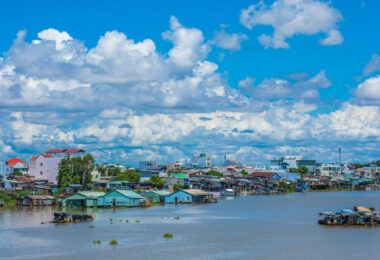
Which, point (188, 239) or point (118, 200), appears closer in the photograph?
point (188, 239)

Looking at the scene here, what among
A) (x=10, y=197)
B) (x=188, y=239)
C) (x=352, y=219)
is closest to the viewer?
(x=188, y=239)

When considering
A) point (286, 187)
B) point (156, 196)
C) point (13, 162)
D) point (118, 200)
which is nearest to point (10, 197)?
point (118, 200)

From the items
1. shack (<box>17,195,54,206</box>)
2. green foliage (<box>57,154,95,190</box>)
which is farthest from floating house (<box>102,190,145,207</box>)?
green foliage (<box>57,154,95,190</box>)

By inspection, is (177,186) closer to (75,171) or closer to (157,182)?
(157,182)

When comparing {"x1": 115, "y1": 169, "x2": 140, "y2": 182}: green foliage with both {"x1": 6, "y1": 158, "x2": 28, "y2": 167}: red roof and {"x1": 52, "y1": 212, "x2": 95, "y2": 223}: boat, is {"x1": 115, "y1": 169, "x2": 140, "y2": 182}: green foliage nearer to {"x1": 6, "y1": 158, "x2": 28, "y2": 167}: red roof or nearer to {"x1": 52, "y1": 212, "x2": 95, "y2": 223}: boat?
{"x1": 6, "y1": 158, "x2": 28, "y2": 167}: red roof

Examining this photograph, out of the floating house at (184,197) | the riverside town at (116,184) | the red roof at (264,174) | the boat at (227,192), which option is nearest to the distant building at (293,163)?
the riverside town at (116,184)

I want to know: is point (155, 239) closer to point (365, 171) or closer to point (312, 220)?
point (312, 220)

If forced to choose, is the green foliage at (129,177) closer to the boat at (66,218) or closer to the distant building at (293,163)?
the boat at (66,218)

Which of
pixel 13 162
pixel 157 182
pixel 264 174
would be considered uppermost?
pixel 13 162
